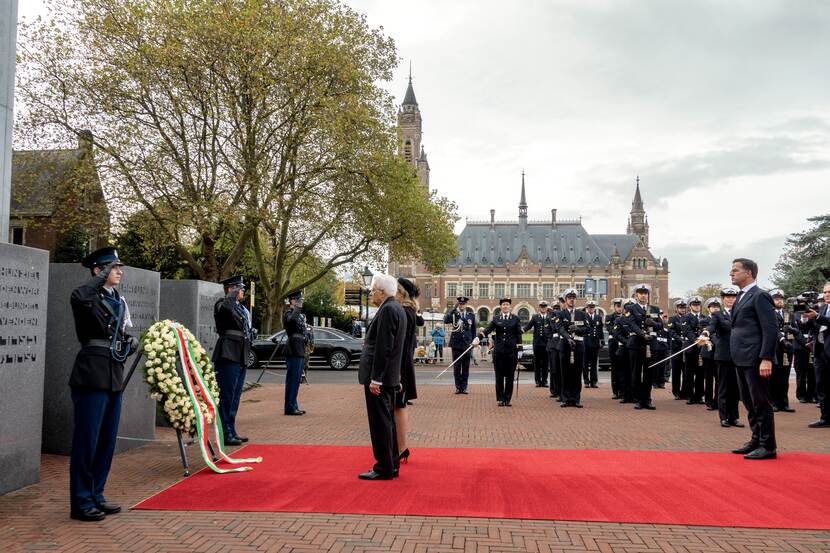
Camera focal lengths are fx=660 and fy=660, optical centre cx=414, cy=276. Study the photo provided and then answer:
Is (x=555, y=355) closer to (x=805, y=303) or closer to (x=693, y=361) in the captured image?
(x=693, y=361)

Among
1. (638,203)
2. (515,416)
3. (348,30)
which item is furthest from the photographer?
(638,203)

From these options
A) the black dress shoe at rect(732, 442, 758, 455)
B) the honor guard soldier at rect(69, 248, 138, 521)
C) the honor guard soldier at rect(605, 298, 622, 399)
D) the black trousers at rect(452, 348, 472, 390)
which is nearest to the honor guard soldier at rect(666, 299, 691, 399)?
the honor guard soldier at rect(605, 298, 622, 399)

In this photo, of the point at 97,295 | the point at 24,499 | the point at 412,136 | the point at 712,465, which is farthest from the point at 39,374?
the point at 412,136

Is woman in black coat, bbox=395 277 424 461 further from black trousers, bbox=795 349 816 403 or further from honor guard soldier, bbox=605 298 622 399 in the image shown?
black trousers, bbox=795 349 816 403

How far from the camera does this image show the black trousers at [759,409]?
304 inches

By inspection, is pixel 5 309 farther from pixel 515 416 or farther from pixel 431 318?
pixel 431 318

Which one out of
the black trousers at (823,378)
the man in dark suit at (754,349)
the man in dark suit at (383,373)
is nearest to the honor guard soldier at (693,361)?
the black trousers at (823,378)

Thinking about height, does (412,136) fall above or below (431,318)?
above

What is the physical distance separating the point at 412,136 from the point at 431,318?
222 ft

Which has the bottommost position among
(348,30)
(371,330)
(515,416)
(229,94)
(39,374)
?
(515,416)

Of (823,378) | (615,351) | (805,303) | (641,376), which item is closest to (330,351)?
(615,351)

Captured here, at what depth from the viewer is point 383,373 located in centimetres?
659

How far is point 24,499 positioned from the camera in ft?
19.5

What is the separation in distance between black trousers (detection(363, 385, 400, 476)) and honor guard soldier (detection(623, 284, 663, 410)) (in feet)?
24.5
